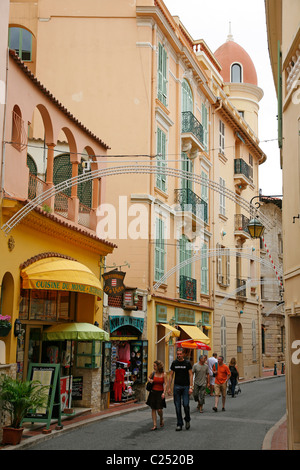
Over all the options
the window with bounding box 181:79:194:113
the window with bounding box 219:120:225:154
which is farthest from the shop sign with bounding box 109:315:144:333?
the window with bounding box 219:120:225:154

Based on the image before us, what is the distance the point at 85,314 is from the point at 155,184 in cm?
784

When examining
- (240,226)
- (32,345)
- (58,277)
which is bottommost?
(32,345)

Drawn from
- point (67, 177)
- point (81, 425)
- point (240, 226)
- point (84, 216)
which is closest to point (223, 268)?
point (240, 226)

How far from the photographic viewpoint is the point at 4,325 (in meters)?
11.9

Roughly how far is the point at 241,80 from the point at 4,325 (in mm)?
33097

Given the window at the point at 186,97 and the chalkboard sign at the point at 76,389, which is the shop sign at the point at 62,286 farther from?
the window at the point at 186,97

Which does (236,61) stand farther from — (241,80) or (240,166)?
(240,166)

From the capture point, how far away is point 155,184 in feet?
76.9

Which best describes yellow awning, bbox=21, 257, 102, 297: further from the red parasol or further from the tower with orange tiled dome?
the tower with orange tiled dome

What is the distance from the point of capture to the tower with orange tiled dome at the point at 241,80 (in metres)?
41.1

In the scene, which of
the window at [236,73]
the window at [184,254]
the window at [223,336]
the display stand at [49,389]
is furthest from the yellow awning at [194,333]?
the window at [236,73]

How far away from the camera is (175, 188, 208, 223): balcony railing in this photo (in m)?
25.9

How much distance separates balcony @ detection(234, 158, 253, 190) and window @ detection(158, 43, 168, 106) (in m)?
11.8
